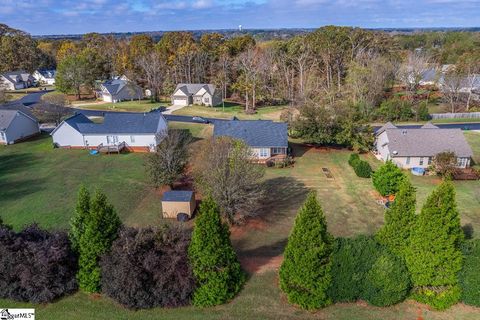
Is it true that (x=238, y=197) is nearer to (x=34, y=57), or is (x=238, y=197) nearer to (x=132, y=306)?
(x=132, y=306)

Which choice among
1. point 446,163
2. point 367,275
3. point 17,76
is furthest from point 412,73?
point 17,76

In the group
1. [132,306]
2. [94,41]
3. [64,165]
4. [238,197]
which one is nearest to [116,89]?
[64,165]

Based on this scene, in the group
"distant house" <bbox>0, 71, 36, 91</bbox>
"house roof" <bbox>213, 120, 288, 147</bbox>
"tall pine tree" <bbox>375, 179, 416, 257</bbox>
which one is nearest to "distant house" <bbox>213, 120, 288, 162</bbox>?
"house roof" <bbox>213, 120, 288, 147</bbox>

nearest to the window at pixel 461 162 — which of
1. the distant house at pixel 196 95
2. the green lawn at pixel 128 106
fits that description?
the distant house at pixel 196 95

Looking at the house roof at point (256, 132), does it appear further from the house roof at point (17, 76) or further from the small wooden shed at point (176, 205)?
the house roof at point (17, 76)

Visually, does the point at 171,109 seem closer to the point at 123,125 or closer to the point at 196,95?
the point at 196,95

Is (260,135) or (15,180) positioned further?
(260,135)

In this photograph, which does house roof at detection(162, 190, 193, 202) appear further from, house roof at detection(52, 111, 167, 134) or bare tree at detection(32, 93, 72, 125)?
bare tree at detection(32, 93, 72, 125)
